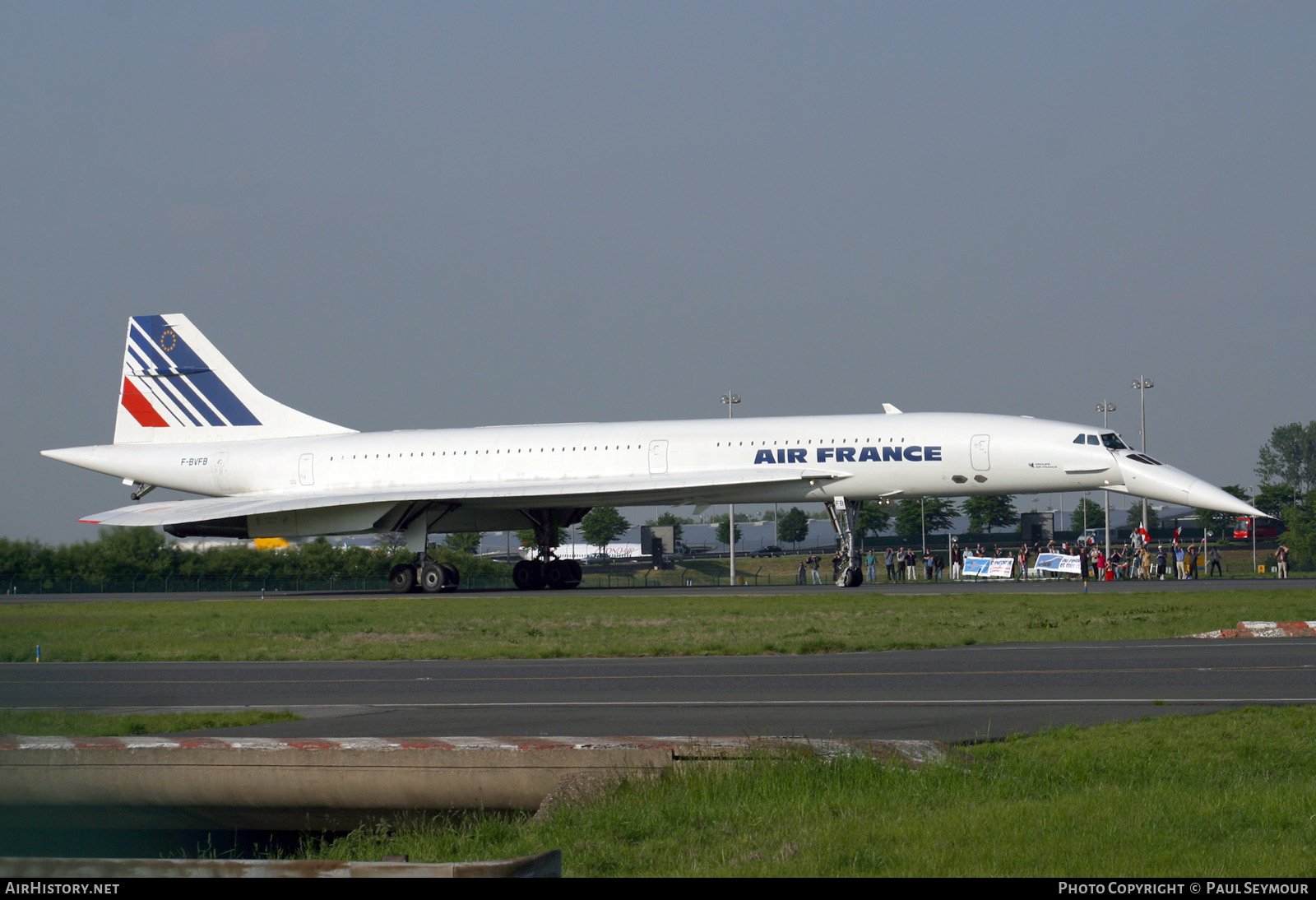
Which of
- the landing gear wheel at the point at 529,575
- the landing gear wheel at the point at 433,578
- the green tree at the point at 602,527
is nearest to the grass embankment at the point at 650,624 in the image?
the landing gear wheel at the point at 433,578

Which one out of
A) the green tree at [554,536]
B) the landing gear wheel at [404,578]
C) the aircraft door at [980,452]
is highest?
the aircraft door at [980,452]

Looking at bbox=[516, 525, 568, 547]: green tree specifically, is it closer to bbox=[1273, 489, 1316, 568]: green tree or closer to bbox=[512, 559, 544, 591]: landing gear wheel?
bbox=[512, 559, 544, 591]: landing gear wheel

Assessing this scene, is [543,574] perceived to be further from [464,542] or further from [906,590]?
[464,542]

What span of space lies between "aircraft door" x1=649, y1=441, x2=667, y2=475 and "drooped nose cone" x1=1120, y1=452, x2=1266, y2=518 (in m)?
11.0

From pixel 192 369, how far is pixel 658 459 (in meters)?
15.4

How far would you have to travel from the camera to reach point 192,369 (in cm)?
3872

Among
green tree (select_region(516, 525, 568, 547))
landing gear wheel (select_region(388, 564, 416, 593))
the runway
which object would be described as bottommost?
the runway

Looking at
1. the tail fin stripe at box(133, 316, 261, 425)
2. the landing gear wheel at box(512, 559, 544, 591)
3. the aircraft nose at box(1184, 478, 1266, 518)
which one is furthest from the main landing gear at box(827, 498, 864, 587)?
the tail fin stripe at box(133, 316, 261, 425)

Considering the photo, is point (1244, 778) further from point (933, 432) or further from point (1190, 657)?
point (933, 432)

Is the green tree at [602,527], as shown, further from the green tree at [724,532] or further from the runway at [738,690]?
the runway at [738,690]

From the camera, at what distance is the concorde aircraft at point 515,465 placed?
30.3 meters

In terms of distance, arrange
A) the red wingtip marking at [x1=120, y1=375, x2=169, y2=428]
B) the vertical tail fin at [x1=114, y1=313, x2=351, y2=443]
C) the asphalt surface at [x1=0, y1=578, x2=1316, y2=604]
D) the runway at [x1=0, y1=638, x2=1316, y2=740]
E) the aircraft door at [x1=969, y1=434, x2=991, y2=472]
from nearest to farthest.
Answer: the runway at [x1=0, y1=638, x2=1316, y2=740] < the asphalt surface at [x1=0, y1=578, x2=1316, y2=604] < the aircraft door at [x1=969, y1=434, x2=991, y2=472] < the vertical tail fin at [x1=114, y1=313, x2=351, y2=443] < the red wingtip marking at [x1=120, y1=375, x2=169, y2=428]

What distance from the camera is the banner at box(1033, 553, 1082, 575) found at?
3891cm

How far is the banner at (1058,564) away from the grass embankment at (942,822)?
32.4m
